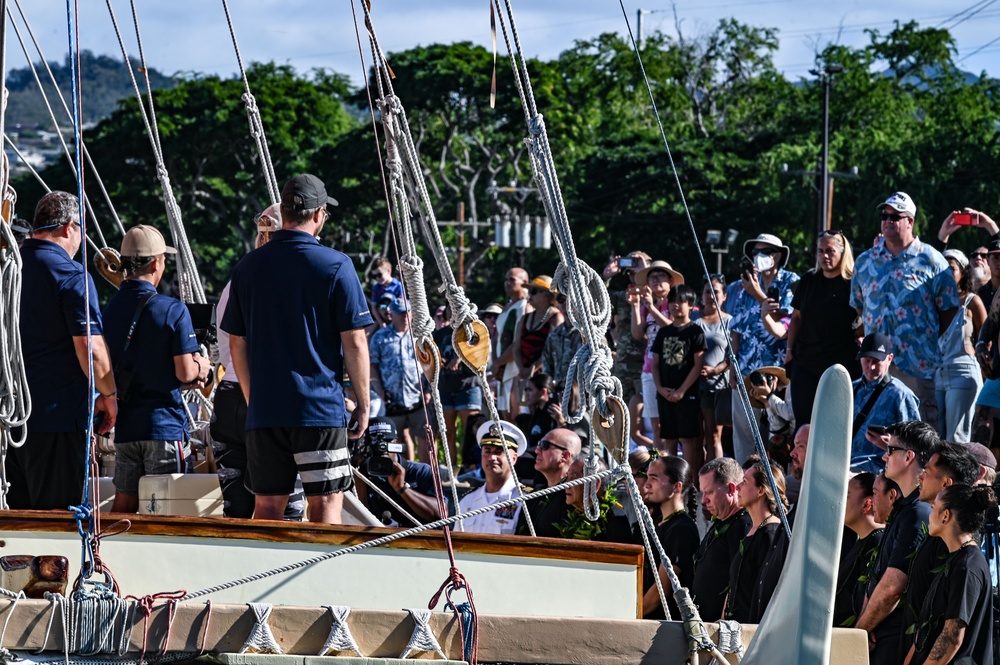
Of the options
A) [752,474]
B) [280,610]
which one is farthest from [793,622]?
[752,474]

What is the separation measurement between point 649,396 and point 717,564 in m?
3.53

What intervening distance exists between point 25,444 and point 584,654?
258 centimetres

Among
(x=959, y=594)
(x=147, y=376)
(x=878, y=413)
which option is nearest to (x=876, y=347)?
(x=878, y=413)

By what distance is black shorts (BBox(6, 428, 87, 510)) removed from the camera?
5191mm

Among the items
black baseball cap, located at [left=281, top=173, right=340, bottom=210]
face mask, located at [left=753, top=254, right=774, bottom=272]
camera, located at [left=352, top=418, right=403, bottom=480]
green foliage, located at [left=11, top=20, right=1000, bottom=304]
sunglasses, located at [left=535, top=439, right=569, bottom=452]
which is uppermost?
green foliage, located at [left=11, top=20, right=1000, bottom=304]

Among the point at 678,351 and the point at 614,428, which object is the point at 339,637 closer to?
the point at 614,428

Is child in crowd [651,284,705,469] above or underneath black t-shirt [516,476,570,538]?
above

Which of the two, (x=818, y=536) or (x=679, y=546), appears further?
(x=679, y=546)

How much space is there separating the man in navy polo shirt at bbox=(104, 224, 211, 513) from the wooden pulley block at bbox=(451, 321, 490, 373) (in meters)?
1.05

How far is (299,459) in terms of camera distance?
14.9ft

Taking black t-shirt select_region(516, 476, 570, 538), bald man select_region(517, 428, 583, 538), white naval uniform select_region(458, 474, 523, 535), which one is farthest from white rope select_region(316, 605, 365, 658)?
bald man select_region(517, 428, 583, 538)

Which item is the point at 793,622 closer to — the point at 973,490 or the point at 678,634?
the point at 678,634

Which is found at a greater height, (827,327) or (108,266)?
(108,266)

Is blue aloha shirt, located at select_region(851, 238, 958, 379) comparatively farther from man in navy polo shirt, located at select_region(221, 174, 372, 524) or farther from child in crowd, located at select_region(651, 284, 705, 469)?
man in navy polo shirt, located at select_region(221, 174, 372, 524)
